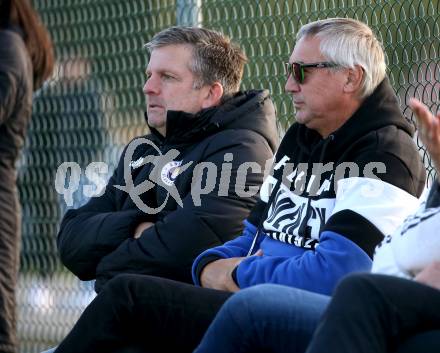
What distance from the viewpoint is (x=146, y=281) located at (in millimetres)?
3625

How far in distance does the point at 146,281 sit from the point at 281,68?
2355mm

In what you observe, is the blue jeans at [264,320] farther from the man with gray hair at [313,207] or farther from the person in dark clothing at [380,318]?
the person in dark clothing at [380,318]

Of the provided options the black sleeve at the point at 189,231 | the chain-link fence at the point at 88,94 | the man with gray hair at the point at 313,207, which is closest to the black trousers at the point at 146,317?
the man with gray hair at the point at 313,207

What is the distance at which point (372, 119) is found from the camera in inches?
159

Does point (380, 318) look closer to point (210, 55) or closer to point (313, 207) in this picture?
point (313, 207)

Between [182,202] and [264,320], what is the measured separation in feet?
4.73

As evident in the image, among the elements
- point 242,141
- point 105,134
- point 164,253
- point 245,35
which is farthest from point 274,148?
point 105,134

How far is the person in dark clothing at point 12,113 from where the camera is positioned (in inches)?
146

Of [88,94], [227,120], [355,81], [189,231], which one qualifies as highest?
[355,81]

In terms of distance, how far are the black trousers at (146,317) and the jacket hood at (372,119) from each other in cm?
78

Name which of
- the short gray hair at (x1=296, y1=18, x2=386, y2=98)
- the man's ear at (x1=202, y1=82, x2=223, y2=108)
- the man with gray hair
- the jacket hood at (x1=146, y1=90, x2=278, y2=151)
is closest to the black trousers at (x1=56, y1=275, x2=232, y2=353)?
the man with gray hair

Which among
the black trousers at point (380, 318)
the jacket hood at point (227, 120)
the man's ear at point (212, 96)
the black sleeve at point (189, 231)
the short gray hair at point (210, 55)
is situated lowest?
the black sleeve at point (189, 231)

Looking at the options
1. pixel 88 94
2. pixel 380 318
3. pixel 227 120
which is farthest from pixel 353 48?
pixel 88 94

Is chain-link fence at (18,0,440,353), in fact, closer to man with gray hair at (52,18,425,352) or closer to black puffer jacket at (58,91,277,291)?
black puffer jacket at (58,91,277,291)
